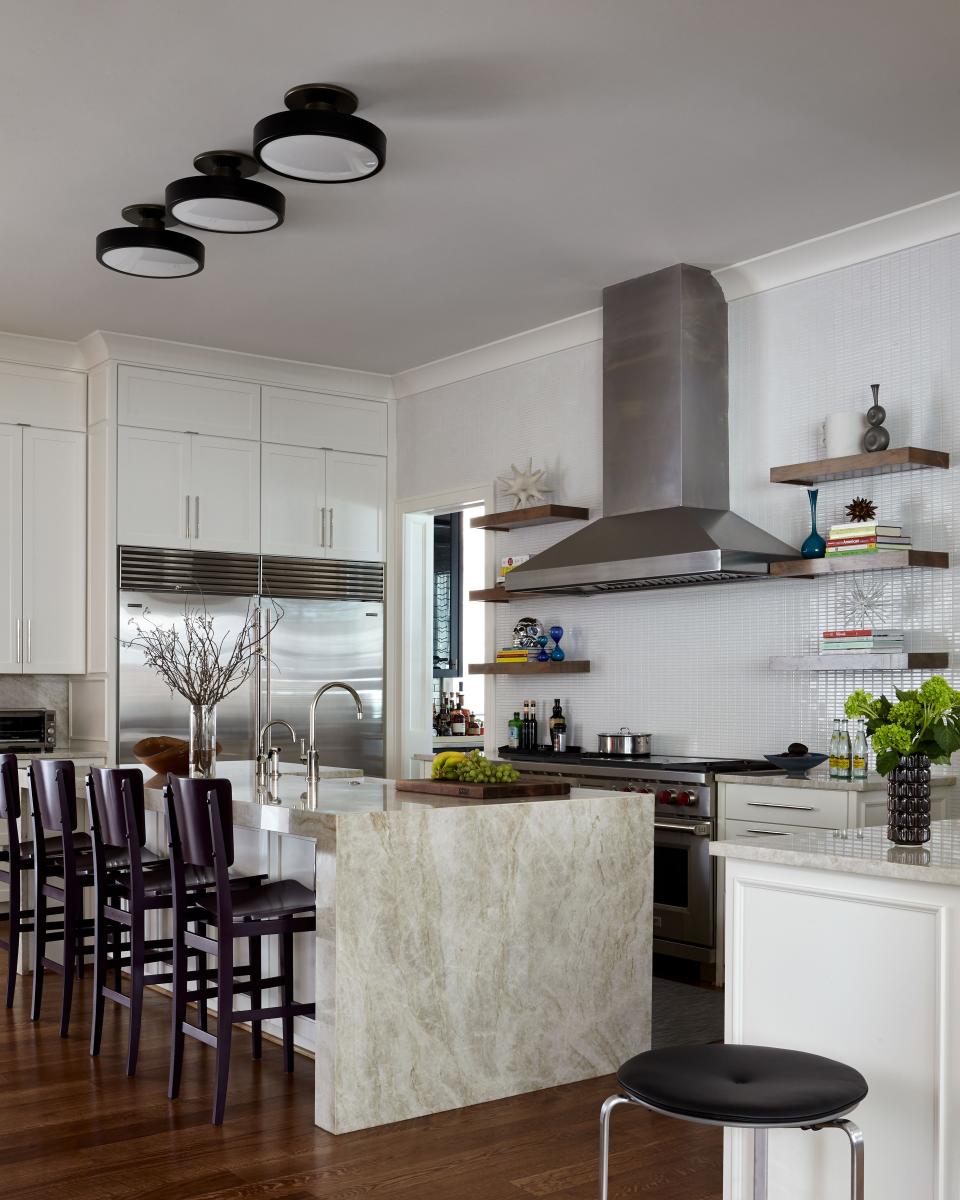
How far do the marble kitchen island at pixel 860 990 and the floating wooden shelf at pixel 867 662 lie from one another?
2142 mm

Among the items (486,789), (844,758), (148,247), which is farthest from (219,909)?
(148,247)

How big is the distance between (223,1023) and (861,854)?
1.89 meters

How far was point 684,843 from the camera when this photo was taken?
5.16m

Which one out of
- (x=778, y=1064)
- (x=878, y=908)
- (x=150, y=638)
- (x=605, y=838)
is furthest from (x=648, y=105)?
(x=150, y=638)

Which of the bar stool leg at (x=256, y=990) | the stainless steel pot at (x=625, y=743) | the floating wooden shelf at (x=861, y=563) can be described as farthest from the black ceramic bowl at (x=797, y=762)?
the bar stool leg at (x=256, y=990)

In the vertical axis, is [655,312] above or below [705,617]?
above

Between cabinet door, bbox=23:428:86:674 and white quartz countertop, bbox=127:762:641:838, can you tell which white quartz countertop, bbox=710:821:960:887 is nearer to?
white quartz countertop, bbox=127:762:641:838

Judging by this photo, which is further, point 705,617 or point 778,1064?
point 705,617

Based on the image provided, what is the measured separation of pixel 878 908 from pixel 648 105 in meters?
2.62

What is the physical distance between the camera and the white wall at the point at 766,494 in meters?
4.89

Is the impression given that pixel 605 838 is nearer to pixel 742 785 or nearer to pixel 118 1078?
pixel 742 785

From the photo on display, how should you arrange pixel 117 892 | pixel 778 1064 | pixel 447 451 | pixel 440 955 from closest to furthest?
pixel 778 1064
pixel 440 955
pixel 117 892
pixel 447 451

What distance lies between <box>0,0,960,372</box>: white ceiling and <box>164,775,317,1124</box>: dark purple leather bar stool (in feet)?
6.82

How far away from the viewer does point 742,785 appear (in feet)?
16.4
